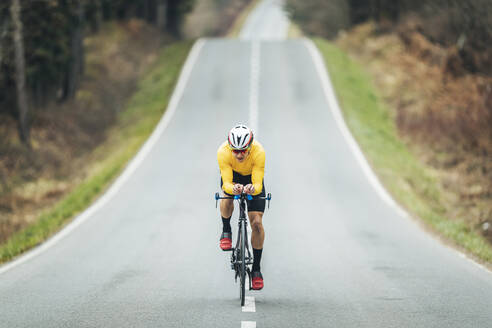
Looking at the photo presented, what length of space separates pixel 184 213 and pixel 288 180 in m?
4.43

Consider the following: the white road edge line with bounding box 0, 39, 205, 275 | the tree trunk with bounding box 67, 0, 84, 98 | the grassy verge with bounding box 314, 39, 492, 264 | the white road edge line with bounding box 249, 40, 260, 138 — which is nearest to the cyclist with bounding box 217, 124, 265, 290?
the white road edge line with bounding box 0, 39, 205, 275

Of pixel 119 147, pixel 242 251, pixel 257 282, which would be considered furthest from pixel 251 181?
pixel 119 147

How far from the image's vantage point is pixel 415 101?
27.8 metres

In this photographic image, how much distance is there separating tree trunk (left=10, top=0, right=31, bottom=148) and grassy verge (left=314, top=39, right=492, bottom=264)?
1300cm

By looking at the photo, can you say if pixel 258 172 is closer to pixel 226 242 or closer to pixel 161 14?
pixel 226 242

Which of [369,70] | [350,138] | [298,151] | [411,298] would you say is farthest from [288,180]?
[369,70]

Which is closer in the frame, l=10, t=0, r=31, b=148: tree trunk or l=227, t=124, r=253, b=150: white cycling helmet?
l=227, t=124, r=253, b=150: white cycling helmet

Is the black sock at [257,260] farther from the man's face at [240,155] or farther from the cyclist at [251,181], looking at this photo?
the man's face at [240,155]

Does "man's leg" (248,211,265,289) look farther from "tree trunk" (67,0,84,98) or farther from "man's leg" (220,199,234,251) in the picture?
"tree trunk" (67,0,84,98)

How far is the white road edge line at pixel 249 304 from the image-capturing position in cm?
683

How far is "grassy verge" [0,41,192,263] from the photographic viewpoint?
13.3 meters

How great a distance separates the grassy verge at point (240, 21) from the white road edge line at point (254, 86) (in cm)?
2995

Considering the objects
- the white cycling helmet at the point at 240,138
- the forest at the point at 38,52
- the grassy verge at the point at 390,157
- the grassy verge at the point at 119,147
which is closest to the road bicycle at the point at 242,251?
the white cycling helmet at the point at 240,138

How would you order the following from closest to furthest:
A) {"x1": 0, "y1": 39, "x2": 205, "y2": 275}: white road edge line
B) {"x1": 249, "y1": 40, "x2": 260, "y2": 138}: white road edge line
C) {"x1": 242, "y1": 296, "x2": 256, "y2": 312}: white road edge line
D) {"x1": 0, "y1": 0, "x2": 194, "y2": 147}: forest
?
{"x1": 242, "y1": 296, "x2": 256, "y2": 312}: white road edge line
{"x1": 0, "y1": 39, "x2": 205, "y2": 275}: white road edge line
{"x1": 0, "y1": 0, "x2": 194, "y2": 147}: forest
{"x1": 249, "y1": 40, "x2": 260, "y2": 138}: white road edge line
